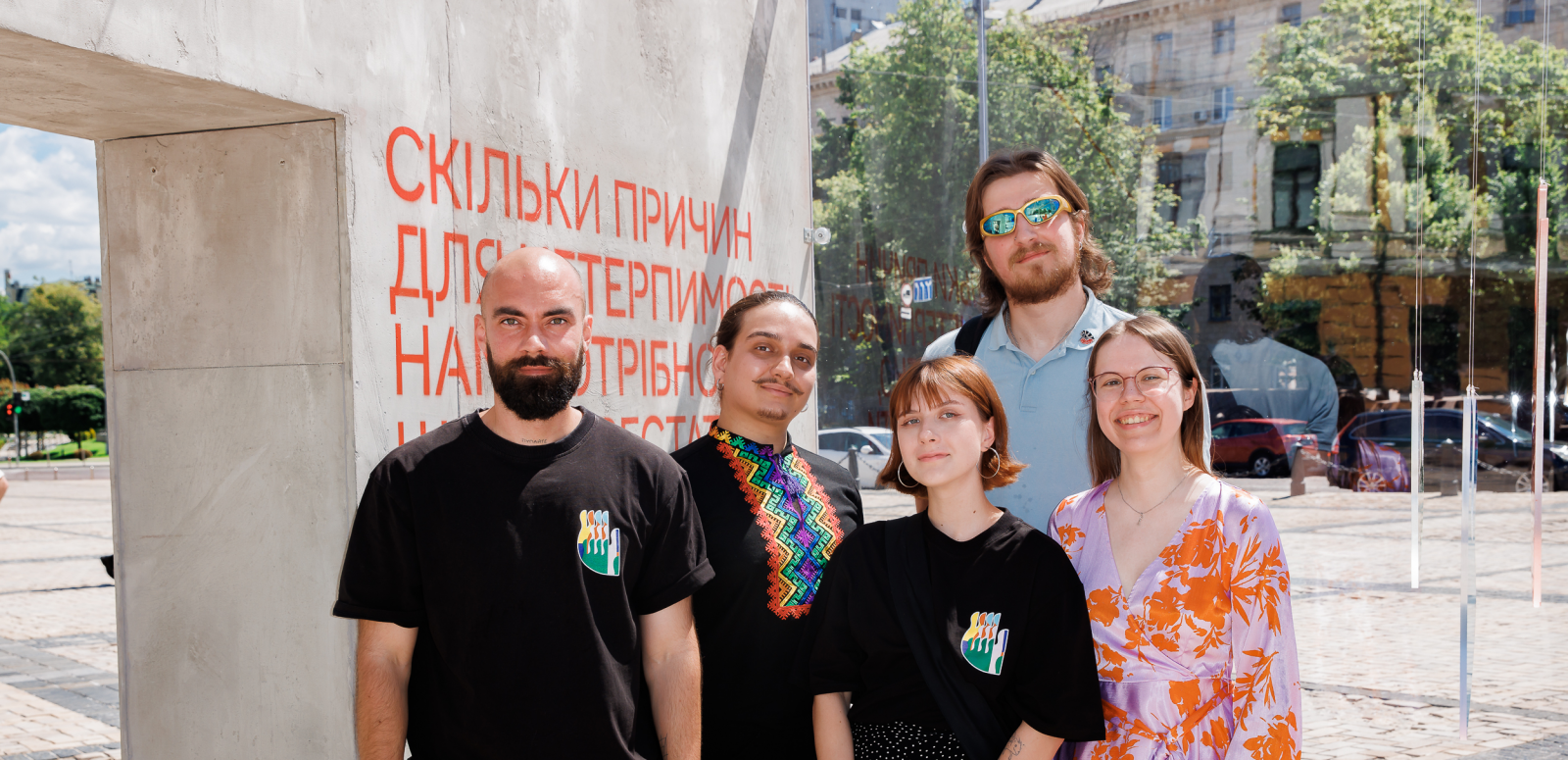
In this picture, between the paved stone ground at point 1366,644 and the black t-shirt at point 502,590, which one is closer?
the black t-shirt at point 502,590

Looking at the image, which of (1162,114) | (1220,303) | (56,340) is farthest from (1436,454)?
(56,340)

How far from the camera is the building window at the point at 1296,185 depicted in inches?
774

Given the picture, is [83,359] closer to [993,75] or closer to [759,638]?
[993,75]

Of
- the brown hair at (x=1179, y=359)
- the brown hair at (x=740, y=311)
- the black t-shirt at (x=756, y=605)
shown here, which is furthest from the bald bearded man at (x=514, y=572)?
the brown hair at (x=1179, y=359)

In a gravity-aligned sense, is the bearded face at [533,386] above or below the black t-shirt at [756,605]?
above

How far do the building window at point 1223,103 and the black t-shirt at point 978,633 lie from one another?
19762 millimetres

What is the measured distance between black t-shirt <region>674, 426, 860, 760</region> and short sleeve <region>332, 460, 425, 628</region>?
66 centimetres

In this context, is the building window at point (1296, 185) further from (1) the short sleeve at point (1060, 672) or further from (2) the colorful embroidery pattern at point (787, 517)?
(1) the short sleeve at point (1060, 672)

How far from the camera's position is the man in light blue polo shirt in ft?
9.76

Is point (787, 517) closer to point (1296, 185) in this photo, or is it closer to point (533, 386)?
point (533, 386)

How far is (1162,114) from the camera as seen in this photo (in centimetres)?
2028

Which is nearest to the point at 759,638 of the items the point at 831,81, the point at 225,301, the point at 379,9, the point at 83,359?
the point at 225,301

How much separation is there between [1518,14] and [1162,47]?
5.65m

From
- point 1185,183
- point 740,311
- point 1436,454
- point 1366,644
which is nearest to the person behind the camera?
point 740,311
